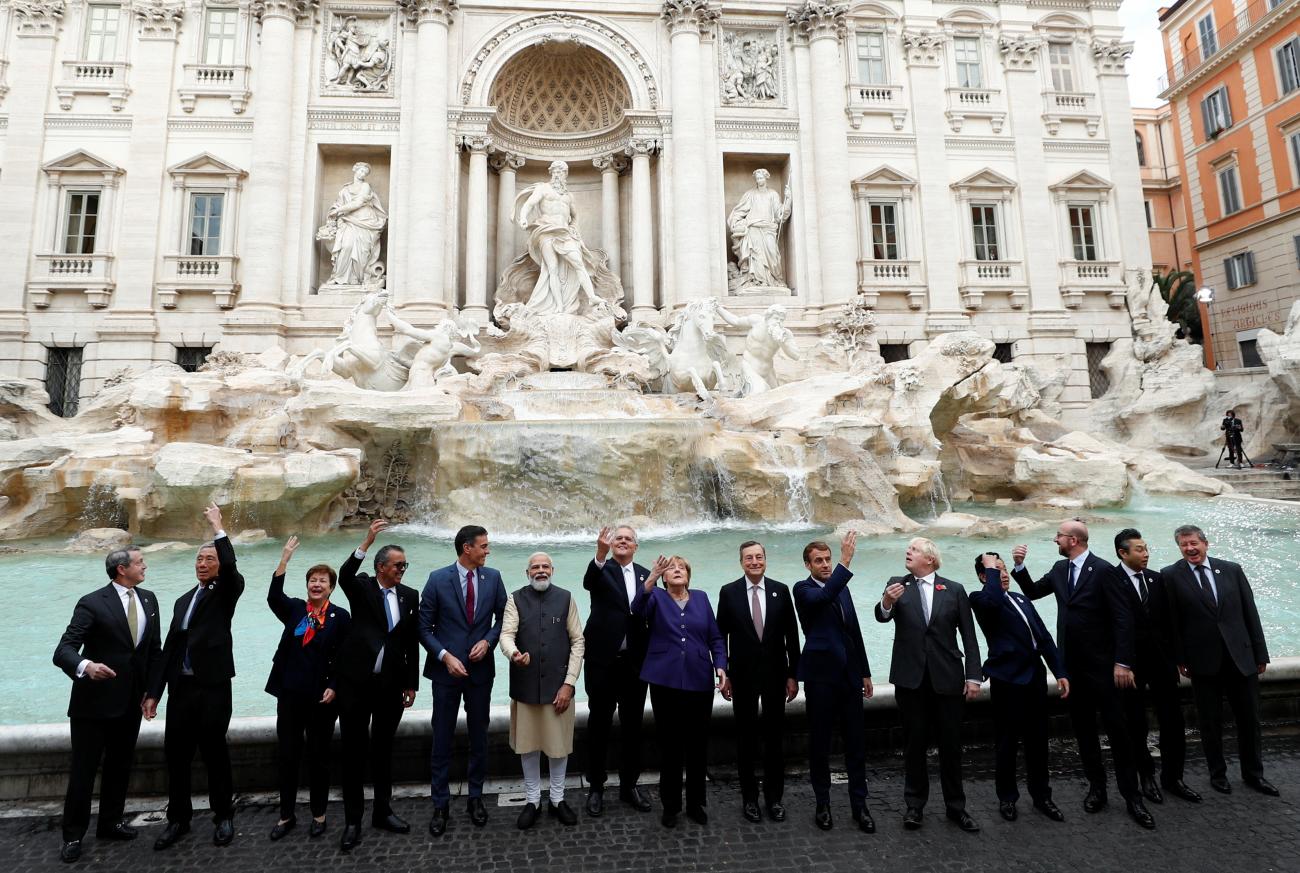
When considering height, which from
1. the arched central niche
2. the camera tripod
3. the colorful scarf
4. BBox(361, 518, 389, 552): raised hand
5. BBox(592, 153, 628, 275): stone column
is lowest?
the colorful scarf

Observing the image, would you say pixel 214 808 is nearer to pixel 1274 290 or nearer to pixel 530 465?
pixel 530 465

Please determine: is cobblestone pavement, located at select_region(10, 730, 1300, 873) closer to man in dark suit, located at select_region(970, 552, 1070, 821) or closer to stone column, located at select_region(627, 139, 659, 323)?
man in dark suit, located at select_region(970, 552, 1070, 821)

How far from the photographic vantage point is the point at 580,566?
23.3ft

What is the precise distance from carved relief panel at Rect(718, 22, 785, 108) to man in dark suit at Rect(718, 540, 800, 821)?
17.5 m

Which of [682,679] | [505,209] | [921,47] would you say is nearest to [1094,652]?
[682,679]

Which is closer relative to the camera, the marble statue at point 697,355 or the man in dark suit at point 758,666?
the man in dark suit at point 758,666

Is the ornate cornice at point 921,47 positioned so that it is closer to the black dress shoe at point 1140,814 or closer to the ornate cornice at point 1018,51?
the ornate cornice at point 1018,51

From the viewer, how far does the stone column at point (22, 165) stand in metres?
15.5

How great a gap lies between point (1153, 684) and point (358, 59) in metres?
19.6

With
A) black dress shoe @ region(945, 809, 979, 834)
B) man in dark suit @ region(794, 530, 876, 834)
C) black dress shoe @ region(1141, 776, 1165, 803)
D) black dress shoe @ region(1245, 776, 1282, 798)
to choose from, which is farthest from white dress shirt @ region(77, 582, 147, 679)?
black dress shoe @ region(1245, 776, 1282, 798)

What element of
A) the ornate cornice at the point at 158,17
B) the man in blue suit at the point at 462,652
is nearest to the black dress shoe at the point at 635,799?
the man in blue suit at the point at 462,652

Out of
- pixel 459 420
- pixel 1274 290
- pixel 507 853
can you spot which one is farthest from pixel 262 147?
pixel 1274 290

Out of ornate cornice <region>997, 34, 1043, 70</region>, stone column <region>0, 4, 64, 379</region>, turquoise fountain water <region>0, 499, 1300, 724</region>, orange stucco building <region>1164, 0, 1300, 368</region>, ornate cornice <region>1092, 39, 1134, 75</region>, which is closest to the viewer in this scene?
turquoise fountain water <region>0, 499, 1300, 724</region>

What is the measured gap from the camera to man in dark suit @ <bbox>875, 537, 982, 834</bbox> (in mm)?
2793
